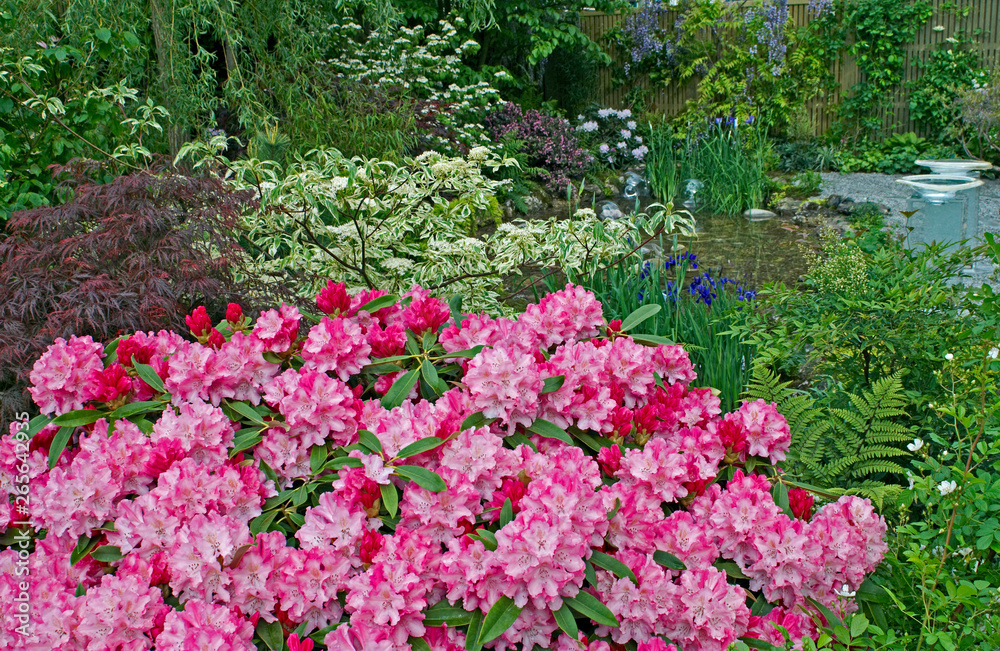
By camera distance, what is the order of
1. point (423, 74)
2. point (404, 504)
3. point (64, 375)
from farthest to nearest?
point (423, 74)
point (64, 375)
point (404, 504)

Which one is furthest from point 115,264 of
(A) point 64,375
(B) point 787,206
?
(B) point 787,206

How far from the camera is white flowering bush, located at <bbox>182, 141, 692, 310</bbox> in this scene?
10.4ft

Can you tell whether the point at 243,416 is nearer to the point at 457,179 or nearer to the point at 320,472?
the point at 320,472

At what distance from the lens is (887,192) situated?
7.50m

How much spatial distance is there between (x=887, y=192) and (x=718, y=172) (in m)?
1.80

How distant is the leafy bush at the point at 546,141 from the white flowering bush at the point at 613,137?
33 cm

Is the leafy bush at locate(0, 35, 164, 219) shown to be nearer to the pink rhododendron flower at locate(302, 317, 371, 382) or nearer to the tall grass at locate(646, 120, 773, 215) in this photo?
the pink rhododendron flower at locate(302, 317, 371, 382)

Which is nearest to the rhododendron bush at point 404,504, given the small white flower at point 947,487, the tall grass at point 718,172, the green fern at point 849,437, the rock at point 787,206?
the small white flower at point 947,487

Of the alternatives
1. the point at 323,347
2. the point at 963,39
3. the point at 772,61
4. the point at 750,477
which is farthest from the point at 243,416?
the point at 963,39

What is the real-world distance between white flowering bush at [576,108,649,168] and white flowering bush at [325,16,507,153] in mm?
1309

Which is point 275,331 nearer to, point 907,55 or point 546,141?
point 546,141

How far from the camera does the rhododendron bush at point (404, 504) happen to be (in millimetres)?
1229

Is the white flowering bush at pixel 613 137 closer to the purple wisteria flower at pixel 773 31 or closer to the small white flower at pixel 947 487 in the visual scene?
the purple wisteria flower at pixel 773 31

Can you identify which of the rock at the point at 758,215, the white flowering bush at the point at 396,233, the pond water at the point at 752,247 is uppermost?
the white flowering bush at the point at 396,233
